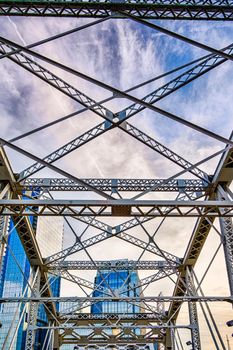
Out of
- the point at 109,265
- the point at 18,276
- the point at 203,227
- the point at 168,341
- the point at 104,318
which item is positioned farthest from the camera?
the point at 18,276

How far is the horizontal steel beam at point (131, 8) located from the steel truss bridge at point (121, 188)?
2 centimetres

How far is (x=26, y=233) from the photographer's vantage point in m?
Result: 21.0

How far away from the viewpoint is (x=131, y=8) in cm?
1036

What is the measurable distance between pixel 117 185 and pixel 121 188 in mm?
271

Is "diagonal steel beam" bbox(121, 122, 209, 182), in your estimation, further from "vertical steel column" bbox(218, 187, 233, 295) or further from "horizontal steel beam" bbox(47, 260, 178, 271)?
"horizontal steel beam" bbox(47, 260, 178, 271)

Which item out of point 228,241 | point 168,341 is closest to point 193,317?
point 168,341

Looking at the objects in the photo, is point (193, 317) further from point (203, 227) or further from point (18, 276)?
point (18, 276)

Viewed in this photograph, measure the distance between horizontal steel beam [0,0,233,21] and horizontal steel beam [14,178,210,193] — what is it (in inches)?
299

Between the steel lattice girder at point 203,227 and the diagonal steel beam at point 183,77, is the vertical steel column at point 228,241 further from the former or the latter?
the diagonal steel beam at point 183,77

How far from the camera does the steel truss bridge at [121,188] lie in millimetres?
10359

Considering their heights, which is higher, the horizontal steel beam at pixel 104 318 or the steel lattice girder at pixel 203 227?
the steel lattice girder at pixel 203 227

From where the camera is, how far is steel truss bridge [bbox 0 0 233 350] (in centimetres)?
1036

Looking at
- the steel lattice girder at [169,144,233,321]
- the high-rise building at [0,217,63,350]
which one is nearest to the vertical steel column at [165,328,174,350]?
the steel lattice girder at [169,144,233,321]

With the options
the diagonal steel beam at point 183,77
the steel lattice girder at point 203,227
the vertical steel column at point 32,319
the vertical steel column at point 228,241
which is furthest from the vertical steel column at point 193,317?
the diagonal steel beam at point 183,77
